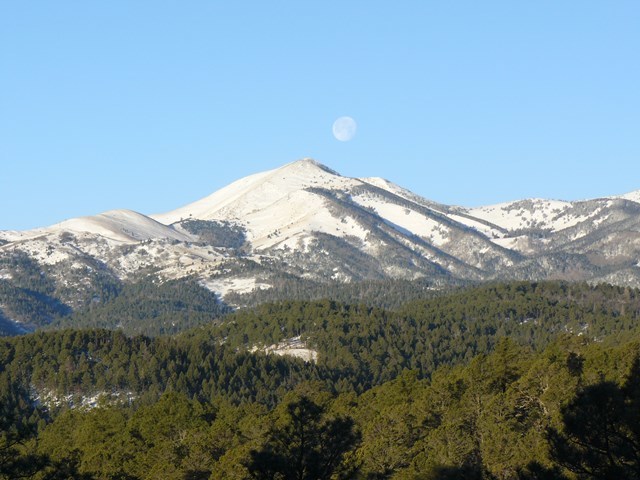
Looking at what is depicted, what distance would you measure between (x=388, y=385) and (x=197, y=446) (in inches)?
2285

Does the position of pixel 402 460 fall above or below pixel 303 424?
below

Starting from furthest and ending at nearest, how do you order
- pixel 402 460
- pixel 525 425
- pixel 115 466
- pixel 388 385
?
pixel 388 385, pixel 115 466, pixel 402 460, pixel 525 425

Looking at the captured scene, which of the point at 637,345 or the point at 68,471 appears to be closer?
the point at 68,471

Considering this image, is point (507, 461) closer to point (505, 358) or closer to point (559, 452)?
point (559, 452)

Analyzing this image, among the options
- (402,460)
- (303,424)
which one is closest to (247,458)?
(303,424)

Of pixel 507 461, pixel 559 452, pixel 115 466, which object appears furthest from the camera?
pixel 115 466

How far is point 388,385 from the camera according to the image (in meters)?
158

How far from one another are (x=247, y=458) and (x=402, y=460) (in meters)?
21.7

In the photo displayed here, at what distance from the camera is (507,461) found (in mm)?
81438

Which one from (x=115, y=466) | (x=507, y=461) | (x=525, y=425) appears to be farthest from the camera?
(x=115, y=466)

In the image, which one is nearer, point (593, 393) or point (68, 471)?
point (593, 393)

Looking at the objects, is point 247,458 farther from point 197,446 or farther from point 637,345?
point 637,345

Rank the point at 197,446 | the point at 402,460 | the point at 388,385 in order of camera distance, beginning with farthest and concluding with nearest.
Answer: the point at 388,385
the point at 197,446
the point at 402,460

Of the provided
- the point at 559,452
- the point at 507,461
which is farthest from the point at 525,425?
the point at 559,452
